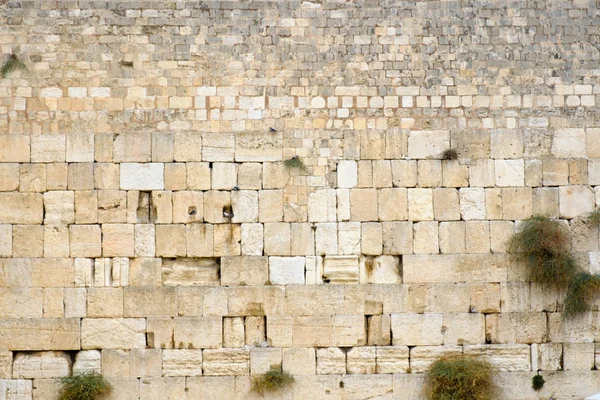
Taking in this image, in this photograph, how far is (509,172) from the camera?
29.8 ft

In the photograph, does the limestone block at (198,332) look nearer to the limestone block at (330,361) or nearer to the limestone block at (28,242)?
the limestone block at (330,361)

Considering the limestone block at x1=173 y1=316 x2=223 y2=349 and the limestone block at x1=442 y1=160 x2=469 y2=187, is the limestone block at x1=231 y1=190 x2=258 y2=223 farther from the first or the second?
the limestone block at x1=442 y1=160 x2=469 y2=187

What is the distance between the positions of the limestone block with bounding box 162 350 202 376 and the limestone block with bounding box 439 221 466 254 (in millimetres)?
2842

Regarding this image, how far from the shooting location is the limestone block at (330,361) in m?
8.83

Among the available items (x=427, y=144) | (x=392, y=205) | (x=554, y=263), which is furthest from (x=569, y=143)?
(x=392, y=205)

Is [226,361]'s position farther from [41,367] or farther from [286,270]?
[41,367]

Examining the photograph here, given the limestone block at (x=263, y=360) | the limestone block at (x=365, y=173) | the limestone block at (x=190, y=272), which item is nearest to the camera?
the limestone block at (x=263, y=360)

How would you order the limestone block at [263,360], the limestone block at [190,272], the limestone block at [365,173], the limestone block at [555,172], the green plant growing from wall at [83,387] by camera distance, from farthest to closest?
the limestone block at [555,172], the limestone block at [365,173], the limestone block at [190,272], the limestone block at [263,360], the green plant growing from wall at [83,387]

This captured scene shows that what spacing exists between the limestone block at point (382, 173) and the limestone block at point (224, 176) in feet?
4.93

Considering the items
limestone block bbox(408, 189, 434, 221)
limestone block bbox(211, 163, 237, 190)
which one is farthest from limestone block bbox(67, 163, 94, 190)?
limestone block bbox(408, 189, 434, 221)

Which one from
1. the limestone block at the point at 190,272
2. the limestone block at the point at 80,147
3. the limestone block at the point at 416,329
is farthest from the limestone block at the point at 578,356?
the limestone block at the point at 80,147

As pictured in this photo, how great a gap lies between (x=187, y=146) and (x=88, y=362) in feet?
8.18

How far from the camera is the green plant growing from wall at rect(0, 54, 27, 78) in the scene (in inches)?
353

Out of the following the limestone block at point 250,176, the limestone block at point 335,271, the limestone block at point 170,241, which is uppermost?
the limestone block at point 250,176
